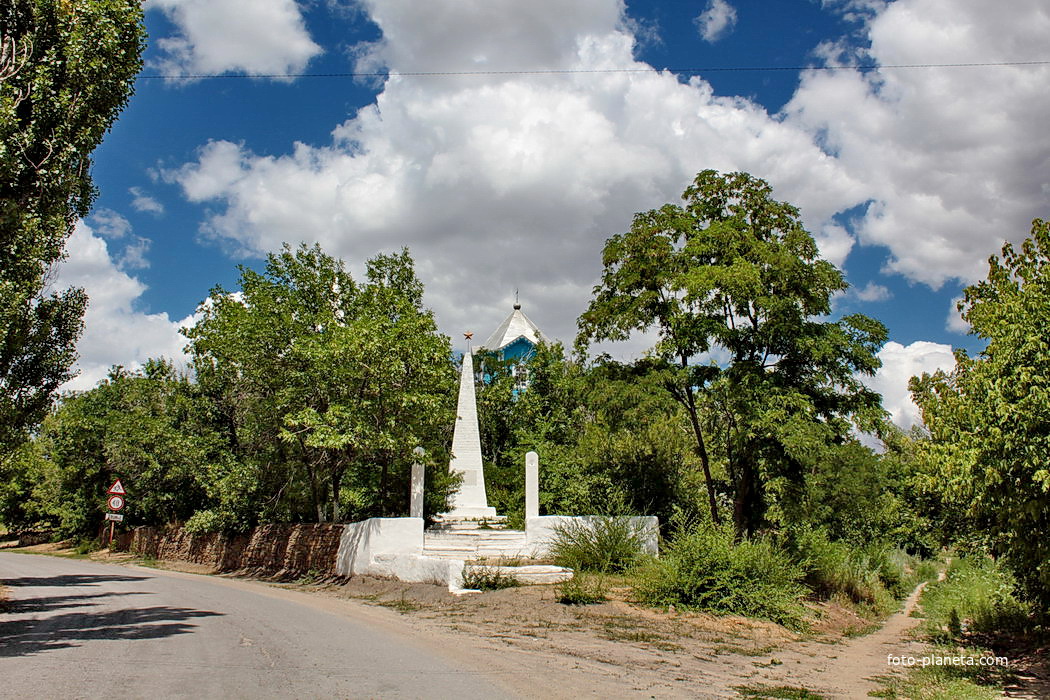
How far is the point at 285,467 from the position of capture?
72.4 feet

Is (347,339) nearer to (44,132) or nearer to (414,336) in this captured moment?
(414,336)

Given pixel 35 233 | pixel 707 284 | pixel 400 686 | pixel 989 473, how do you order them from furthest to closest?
pixel 707 284 < pixel 35 233 < pixel 989 473 < pixel 400 686

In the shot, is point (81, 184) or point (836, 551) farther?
point (836, 551)

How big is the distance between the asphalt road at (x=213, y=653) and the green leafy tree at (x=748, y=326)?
31.2ft

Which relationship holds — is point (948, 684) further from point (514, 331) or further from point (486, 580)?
point (514, 331)

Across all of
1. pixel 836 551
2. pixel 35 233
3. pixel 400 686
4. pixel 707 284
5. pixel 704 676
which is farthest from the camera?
pixel 836 551

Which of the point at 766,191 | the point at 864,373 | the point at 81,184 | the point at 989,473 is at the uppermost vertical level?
the point at 766,191

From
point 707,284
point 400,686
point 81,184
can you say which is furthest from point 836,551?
point 81,184

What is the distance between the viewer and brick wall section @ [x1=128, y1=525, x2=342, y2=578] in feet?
62.5

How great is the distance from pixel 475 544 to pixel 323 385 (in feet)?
18.4

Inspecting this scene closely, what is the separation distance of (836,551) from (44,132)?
19267 millimetres

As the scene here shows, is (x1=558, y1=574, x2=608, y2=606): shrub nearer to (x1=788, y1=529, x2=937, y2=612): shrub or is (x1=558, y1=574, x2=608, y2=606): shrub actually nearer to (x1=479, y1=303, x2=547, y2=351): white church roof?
(x1=788, y1=529, x2=937, y2=612): shrub

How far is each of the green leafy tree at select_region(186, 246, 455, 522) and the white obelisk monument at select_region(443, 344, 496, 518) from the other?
3003mm

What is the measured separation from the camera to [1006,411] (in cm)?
744
